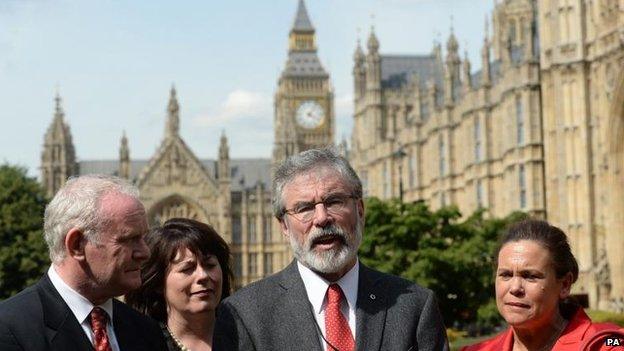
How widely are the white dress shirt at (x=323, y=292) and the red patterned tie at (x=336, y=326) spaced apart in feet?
0.11

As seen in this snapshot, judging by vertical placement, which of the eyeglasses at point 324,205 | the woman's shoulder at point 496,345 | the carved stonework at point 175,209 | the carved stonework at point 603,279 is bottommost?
the carved stonework at point 603,279

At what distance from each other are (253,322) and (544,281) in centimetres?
156

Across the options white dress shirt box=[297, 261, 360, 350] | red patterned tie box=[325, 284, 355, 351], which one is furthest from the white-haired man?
red patterned tie box=[325, 284, 355, 351]

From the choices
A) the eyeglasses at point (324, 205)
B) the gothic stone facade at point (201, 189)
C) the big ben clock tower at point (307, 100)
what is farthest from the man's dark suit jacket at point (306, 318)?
the big ben clock tower at point (307, 100)

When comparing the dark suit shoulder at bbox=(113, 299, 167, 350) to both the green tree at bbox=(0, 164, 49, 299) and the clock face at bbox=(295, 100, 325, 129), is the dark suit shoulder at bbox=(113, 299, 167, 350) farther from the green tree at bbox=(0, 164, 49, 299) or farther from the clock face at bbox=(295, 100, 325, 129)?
the clock face at bbox=(295, 100, 325, 129)

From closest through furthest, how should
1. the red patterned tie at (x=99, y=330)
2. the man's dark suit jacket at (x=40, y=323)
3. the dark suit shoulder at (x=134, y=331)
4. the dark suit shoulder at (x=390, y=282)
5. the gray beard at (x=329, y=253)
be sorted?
the man's dark suit jacket at (x=40, y=323) → the red patterned tie at (x=99, y=330) → the gray beard at (x=329, y=253) → the dark suit shoulder at (x=134, y=331) → the dark suit shoulder at (x=390, y=282)

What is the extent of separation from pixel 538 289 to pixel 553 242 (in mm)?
274

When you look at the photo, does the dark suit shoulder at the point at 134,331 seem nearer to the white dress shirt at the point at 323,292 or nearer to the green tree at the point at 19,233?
the white dress shirt at the point at 323,292

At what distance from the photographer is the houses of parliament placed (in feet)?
138

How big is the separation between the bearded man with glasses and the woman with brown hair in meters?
1.05

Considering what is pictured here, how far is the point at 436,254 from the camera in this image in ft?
123

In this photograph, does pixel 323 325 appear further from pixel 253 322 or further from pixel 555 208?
pixel 555 208

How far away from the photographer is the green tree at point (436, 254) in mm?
37969

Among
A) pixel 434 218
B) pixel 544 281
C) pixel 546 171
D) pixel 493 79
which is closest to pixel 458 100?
pixel 493 79
